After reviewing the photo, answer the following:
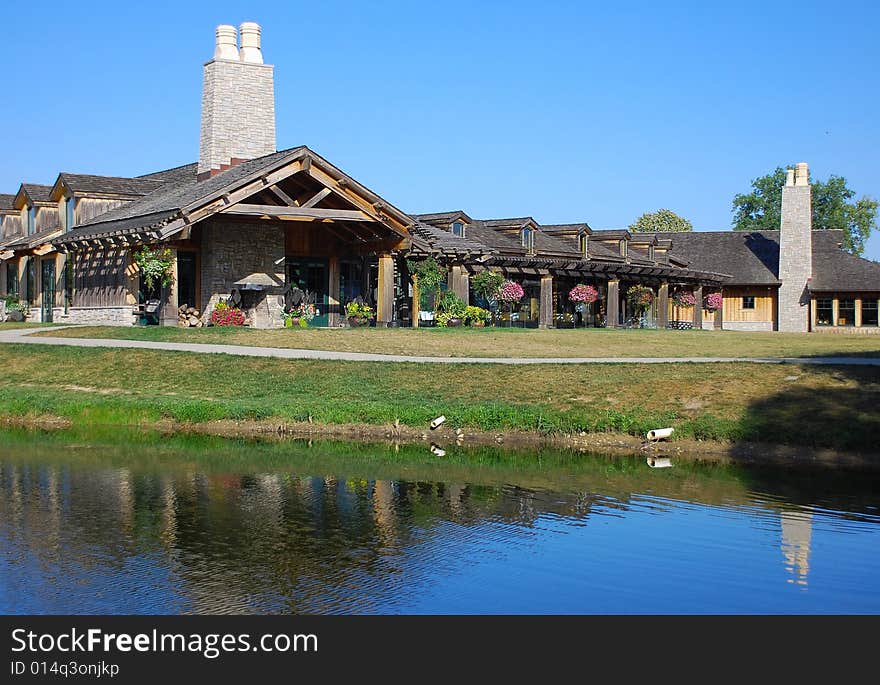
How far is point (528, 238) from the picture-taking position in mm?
49312

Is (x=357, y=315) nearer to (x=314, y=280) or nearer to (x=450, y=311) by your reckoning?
(x=314, y=280)

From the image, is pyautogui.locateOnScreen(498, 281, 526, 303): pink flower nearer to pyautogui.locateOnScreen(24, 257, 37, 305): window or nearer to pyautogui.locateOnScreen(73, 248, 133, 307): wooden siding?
pyautogui.locateOnScreen(73, 248, 133, 307): wooden siding

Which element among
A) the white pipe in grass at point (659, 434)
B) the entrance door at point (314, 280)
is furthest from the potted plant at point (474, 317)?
the white pipe in grass at point (659, 434)

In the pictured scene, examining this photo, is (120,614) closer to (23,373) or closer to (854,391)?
(854,391)

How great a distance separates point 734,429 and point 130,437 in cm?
1061

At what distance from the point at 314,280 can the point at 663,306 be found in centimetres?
2300

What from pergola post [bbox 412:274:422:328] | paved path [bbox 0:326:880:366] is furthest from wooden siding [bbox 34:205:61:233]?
pergola post [bbox 412:274:422:328]

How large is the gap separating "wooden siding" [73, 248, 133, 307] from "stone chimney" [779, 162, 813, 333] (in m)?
37.8

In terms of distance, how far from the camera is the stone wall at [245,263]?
1366 inches

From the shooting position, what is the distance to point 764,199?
10200cm

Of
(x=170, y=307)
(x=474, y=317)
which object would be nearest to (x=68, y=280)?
(x=170, y=307)

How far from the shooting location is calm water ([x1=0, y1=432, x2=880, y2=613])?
30.9 ft
